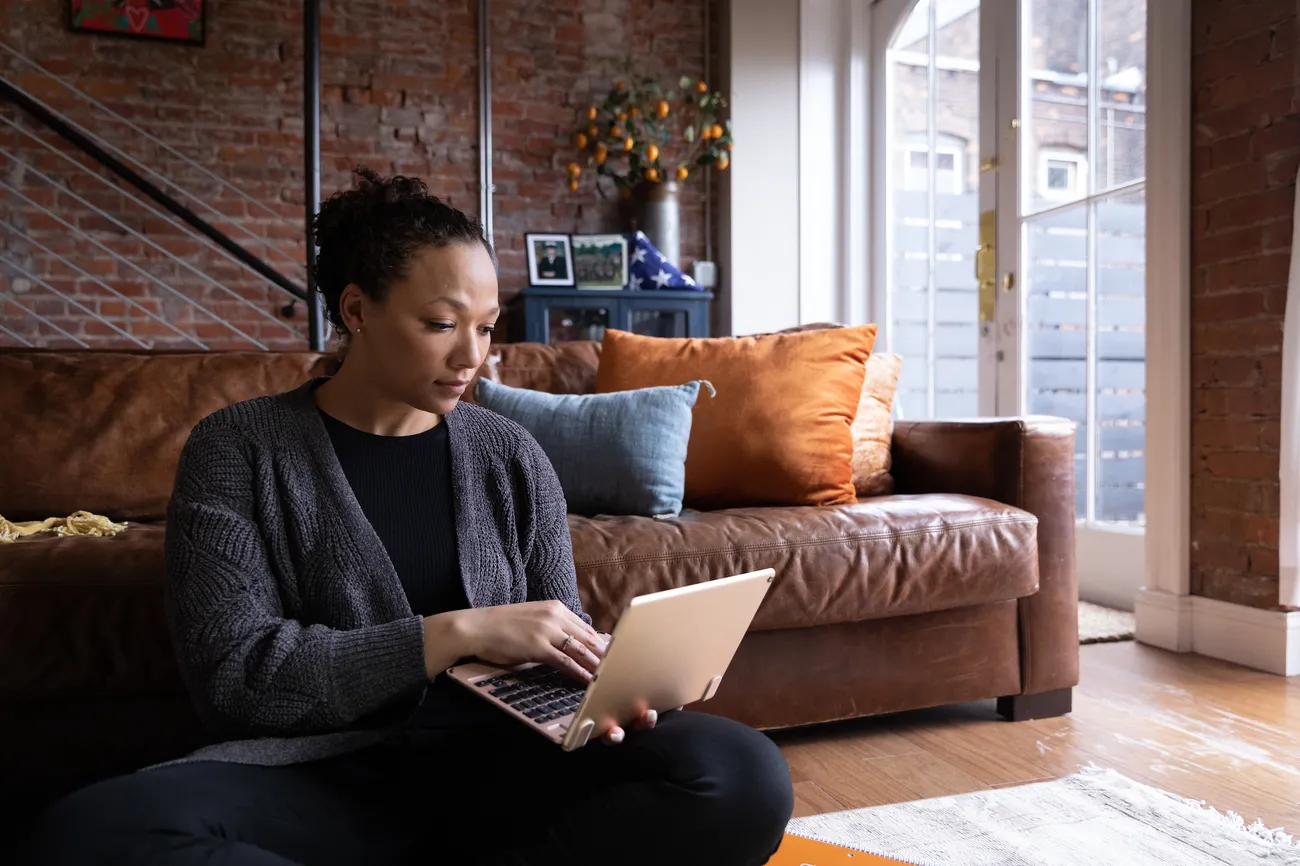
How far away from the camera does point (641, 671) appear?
974 millimetres

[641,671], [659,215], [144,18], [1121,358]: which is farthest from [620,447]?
[144,18]

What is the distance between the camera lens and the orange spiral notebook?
144 cm

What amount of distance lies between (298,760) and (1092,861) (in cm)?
111

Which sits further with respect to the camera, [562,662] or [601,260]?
[601,260]

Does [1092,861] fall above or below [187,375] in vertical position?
below

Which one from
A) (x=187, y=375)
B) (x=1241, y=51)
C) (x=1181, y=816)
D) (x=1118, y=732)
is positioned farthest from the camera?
(x=1241, y=51)

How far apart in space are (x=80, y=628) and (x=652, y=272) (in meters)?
3.01

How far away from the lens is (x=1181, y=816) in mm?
1613

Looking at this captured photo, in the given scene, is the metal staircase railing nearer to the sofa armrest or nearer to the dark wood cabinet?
the dark wood cabinet

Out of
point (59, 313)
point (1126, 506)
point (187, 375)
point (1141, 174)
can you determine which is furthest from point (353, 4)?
point (1126, 506)

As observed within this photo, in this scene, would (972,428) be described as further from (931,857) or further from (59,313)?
(59,313)

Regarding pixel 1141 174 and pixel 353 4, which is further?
pixel 353 4

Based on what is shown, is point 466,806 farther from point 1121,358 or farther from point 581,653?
point 1121,358

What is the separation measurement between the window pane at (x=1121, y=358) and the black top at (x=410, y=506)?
2511 millimetres
